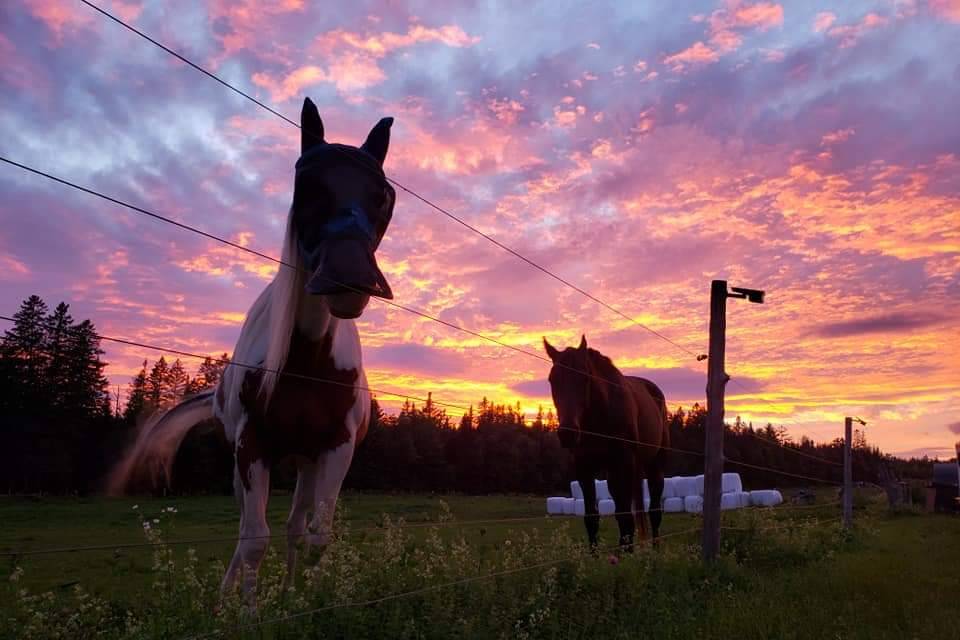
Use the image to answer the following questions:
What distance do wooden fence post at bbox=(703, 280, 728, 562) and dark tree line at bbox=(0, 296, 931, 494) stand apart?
0.85 ft

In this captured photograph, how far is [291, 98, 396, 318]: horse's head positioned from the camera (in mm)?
3277

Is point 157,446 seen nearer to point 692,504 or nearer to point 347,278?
point 347,278

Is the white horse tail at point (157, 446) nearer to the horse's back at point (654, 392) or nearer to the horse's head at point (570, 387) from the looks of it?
the horse's head at point (570, 387)

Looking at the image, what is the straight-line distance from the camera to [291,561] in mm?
4355

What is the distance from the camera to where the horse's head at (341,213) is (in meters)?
3.28

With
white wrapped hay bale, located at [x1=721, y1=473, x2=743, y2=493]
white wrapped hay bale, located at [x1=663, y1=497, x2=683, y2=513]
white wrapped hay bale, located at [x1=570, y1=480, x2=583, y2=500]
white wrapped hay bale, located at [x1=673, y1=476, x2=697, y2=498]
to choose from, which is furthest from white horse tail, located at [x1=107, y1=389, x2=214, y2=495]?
white wrapped hay bale, located at [x1=721, y1=473, x2=743, y2=493]

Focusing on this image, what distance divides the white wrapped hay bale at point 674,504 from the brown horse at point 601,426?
21285 mm

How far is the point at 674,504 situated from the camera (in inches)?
1156

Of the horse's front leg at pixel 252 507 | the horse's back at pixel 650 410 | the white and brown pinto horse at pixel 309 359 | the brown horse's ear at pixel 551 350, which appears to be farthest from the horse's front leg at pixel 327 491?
the horse's back at pixel 650 410

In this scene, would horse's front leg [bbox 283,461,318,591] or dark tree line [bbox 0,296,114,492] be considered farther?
horse's front leg [bbox 283,461,318,591]

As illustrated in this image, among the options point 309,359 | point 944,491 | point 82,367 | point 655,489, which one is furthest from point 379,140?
point 944,491

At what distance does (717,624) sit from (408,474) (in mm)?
37259

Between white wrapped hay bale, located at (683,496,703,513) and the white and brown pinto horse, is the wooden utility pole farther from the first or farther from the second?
white wrapped hay bale, located at (683,496,703,513)

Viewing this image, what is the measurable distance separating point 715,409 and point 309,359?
194 inches
